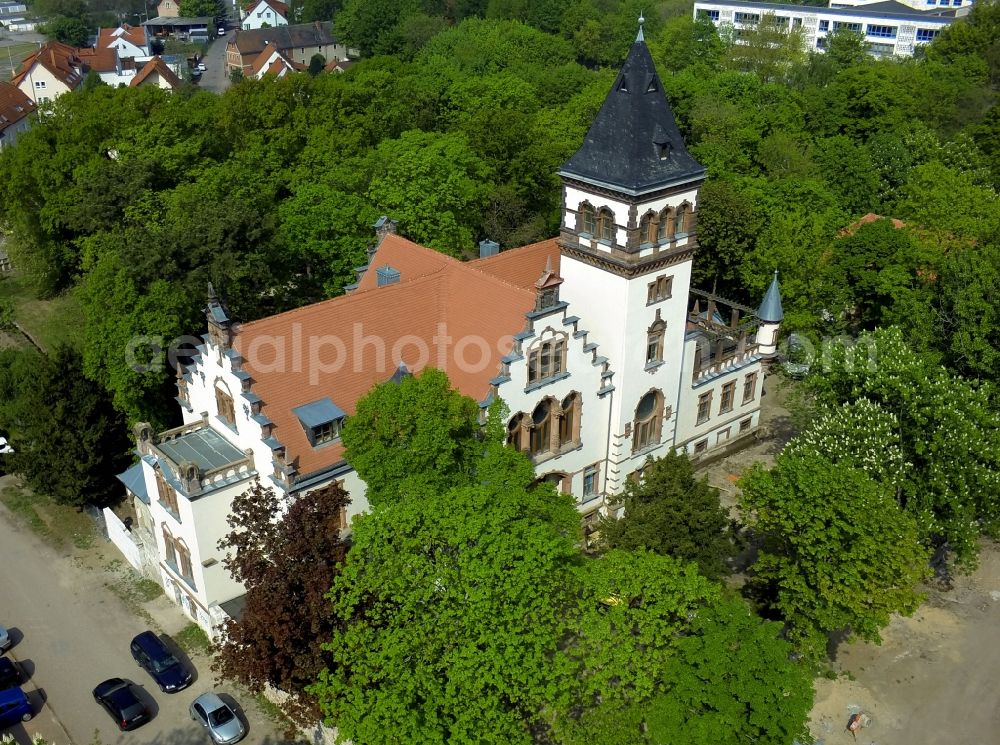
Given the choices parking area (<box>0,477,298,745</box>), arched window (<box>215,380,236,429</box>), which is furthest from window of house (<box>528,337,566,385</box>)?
parking area (<box>0,477,298,745</box>)

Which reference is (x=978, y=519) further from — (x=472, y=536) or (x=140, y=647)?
(x=140, y=647)

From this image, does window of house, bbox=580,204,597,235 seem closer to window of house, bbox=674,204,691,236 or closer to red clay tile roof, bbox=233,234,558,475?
window of house, bbox=674,204,691,236

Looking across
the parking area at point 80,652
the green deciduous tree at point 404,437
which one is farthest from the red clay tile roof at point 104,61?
the green deciduous tree at point 404,437

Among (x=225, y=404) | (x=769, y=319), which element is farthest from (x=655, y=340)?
(x=225, y=404)

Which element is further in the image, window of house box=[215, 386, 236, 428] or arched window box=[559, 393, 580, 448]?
arched window box=[559, 393, 580, 448]

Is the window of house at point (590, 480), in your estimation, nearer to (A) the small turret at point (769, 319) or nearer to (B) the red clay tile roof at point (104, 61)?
(A) the small turret at point (769, 319)

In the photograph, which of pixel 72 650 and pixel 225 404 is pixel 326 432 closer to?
pixel 225 404

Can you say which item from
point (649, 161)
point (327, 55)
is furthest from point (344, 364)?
point (327, 55)
